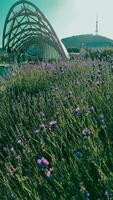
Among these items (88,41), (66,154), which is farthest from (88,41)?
(66,154)

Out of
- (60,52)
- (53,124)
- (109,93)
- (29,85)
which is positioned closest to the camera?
(53,124)

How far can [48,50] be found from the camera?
4097 centimetres

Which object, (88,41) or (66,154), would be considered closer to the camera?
(66,154)

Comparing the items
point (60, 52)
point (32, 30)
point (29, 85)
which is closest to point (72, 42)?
point (32, 30)

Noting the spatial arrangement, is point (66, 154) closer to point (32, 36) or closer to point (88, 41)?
point (32, 36)

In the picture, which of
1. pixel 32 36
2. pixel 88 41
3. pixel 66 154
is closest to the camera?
pixel 66 154

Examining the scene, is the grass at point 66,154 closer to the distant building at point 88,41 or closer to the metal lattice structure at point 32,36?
the metal lattice structure at point 32,36

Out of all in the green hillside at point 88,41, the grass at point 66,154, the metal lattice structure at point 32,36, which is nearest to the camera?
the grass at point 66,154

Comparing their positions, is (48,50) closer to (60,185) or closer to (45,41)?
(45,41)

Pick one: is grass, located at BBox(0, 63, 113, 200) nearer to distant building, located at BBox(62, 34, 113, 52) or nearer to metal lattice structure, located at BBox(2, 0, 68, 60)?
metal lattice structure, located at BBox(2, 0, 68, 60)

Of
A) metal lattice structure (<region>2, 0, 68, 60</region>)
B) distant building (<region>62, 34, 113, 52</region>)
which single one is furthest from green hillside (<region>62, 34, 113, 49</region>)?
metal lattice structure (<region>2, 0, 68, 60</region>)

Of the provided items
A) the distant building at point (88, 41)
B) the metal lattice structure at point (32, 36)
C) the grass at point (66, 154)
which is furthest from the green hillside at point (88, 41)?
the grass at point (66, 154)

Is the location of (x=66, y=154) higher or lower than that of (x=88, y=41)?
higher

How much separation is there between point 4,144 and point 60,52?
31.2 metres
